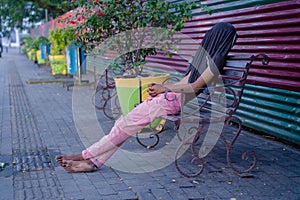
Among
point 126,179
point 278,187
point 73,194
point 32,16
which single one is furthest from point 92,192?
point 32,16

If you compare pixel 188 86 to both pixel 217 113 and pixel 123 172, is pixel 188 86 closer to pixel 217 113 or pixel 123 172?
pixel 217 113

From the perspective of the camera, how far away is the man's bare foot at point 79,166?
4207 mm

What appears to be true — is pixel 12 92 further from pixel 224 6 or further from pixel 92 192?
pixel 92 192

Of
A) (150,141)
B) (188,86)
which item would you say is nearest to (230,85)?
(188,86)

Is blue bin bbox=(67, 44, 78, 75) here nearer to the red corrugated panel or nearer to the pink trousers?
the red corrugated panel

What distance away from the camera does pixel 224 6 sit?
6844 millimetres

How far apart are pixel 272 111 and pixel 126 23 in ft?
7.65

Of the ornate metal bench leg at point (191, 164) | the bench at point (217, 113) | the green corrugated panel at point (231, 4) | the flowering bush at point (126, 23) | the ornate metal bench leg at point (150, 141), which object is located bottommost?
the ornate metal bench leg at point (150, 141)

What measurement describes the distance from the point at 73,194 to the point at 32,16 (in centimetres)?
2928

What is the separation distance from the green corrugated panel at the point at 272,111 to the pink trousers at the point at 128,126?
1.68 meters

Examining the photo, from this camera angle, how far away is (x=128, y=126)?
4207 millimetres

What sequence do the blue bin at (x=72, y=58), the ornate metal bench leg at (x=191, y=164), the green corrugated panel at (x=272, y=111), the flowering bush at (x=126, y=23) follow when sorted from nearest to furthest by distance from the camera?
the ornate metal bench leg at (x=191, y=164) < the green corrugated panel at (x=272, y=111) < the flowering bush at (x=126, y=23) < the blue bin at (x=72, y=58)

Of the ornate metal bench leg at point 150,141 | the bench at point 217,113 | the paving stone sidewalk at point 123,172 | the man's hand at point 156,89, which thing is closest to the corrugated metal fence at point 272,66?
the paving stone sidewalk at point 123,172

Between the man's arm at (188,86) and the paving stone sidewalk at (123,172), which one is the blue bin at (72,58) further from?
the man's arm at (188,86)
